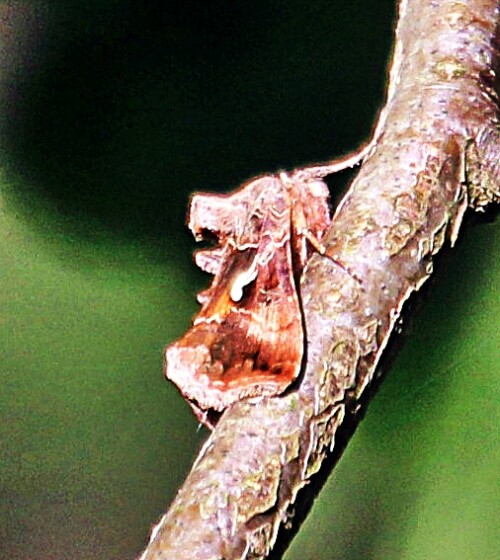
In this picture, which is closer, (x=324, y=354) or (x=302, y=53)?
(x=324, y=354)

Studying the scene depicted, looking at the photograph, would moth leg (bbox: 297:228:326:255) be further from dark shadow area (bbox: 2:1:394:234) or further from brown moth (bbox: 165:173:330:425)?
dark shadow area (bbox: 2:1:394:234)

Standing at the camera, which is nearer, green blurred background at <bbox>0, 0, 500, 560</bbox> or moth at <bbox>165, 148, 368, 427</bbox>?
moth at <bbox>165, 148, 368, 427</bbox>

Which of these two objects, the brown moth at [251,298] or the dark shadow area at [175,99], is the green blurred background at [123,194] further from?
the brown moth at [251,298]

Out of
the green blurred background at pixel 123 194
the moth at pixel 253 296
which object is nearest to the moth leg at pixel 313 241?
the moth at pixel 253 296

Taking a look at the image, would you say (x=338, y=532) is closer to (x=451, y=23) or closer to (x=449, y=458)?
(x=449, y=458)

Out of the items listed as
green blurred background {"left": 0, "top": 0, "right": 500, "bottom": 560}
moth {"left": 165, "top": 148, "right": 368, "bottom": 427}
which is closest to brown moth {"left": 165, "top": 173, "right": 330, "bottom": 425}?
moth {"left": 165, "top": 148, "right": 368, "bottom": 427}

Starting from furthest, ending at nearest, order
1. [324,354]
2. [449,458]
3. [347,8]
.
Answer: [347,8] → [449,458] → [324,354]

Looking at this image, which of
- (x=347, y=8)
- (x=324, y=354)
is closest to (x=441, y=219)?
(x=324, y=354)
